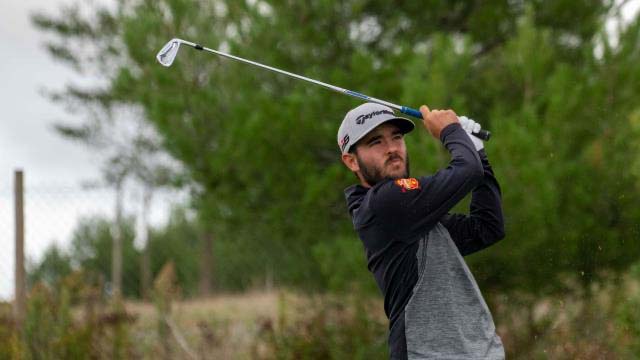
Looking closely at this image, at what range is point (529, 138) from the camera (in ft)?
17.1

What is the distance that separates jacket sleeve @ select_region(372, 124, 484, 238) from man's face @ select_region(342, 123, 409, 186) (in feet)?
0.41

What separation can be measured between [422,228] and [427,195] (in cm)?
11

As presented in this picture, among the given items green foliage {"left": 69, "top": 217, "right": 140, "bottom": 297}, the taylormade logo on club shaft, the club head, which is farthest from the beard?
green foliage {"left": 69, "top": 217, "right": 140, "bottom": 297}

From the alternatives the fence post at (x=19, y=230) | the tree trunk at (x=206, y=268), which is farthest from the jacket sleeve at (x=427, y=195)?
the tree trunk at (x=206, y=268)

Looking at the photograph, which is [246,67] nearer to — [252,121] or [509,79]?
[252,121]

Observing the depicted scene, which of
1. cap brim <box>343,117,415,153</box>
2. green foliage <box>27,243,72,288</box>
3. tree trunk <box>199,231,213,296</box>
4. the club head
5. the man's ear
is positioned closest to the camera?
cap brim <box>343,117,415,153</box>

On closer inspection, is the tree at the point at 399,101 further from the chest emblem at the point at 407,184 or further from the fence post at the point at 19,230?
the chest emblem at the point at 407,184

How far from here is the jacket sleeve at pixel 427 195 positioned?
2660 millimetres

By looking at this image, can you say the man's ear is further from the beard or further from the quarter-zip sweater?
the quarter-zip sweater

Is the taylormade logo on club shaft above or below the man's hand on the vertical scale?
above

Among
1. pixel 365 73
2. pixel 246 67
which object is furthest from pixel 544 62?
pixel 246 67

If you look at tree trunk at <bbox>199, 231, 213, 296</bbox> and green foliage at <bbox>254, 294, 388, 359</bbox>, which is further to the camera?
tree trunk at <bbox>199, 231, 213, 296</bbox>

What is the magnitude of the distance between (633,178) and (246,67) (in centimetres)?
324

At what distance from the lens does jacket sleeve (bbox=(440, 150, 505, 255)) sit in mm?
2961
